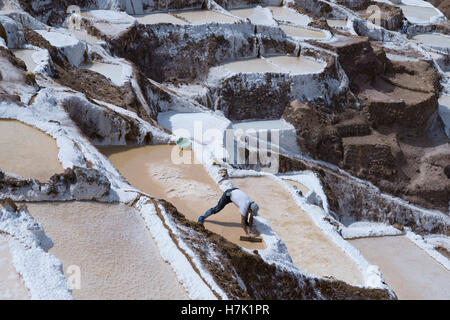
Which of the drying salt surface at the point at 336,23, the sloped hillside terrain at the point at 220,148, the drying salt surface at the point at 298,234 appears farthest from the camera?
the drying salt surface at the point at 336,23

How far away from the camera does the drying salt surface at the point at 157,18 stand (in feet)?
74.9

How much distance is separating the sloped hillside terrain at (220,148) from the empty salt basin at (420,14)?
0.98 ft

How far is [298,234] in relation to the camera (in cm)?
1065

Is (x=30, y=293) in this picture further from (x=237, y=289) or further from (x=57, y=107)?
(x=57, y=107)

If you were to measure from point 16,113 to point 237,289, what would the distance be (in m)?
5.84

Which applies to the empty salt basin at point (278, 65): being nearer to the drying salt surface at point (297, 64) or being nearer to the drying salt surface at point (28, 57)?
the drying salt surface at point (297, 64)

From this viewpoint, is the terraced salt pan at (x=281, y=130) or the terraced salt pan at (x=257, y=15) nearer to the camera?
the terraced salt pan at (x=281, y=130)

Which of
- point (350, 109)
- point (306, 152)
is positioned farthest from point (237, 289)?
point (350, 109)

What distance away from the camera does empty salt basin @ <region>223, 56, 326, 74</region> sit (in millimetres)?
21641

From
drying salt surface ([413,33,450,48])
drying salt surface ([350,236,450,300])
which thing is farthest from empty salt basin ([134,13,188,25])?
drying salt surface ([413,33,450,48])

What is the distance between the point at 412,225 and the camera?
1959 cm

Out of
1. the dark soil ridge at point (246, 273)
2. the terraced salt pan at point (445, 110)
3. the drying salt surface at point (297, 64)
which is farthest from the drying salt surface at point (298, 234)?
the terraced salt pan at point (445, 110)

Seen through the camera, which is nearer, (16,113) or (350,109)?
(16,113)

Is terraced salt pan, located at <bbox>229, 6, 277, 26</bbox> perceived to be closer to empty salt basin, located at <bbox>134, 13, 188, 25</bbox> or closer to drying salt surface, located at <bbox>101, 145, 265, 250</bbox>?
empty salt basin, located at <bbox>134, 13, 188, 25</bbox>
